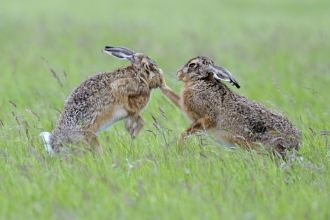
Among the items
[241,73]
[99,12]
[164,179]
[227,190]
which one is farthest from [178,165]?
[99,12]

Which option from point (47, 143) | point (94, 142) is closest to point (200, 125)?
point (94, 142)

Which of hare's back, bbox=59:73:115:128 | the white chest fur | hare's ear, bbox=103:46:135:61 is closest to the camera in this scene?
hare's back, bbox=59:73:115:128

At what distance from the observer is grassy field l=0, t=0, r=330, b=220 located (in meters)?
4.64

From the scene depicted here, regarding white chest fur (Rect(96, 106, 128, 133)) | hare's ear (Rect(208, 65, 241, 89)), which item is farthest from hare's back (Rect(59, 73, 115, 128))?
hare's ear (Rect(208, 65, 241, 89))

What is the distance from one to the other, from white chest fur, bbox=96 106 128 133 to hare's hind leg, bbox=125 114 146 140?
0.27ft

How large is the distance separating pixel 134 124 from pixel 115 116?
1.25 ft

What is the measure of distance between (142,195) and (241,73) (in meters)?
7.45

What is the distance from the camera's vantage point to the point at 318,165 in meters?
5.86

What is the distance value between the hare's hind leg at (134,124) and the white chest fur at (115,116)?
0.08 m

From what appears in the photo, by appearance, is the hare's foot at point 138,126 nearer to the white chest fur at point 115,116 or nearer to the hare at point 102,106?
the hare at point 102,106

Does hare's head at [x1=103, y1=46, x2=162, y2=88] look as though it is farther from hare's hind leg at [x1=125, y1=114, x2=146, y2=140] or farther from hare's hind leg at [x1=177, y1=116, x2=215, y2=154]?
hare's hind leg at [x1=177, y1=116, x2=215, y2=154]

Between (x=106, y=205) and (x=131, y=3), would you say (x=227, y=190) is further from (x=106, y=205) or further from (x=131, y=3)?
(x=131, y=3)

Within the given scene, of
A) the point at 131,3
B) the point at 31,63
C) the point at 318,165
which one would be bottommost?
the point at 131,3

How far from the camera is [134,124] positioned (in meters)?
6.86
